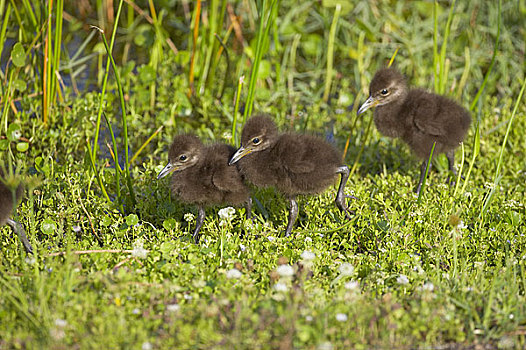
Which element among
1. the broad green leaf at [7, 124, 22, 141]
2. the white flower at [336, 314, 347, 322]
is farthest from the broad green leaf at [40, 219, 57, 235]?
the white flower at [336, 314, 347, 322]

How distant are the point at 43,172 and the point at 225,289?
2342 mm

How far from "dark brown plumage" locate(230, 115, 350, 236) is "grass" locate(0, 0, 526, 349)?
1.25 feet

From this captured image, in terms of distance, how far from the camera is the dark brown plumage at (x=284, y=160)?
15.7 feet

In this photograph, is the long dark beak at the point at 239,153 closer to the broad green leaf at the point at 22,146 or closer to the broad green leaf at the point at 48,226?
the broad green leaf at the point at 48,226

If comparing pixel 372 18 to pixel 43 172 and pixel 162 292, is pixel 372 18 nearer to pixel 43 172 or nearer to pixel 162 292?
pixel 43 172

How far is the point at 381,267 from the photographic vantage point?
463cm

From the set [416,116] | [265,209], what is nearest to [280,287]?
[265,209]

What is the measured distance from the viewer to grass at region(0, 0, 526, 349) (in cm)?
370

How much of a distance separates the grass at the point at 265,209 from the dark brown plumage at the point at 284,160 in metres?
0.38

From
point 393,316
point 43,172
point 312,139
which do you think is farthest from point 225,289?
point 43,172

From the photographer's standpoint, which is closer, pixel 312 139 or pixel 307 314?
pixel 307 314

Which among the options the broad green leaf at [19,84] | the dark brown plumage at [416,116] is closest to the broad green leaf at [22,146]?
the broad green leaf at [19,84]

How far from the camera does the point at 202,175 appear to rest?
16.1 feet

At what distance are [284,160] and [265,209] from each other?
841 millimetres
